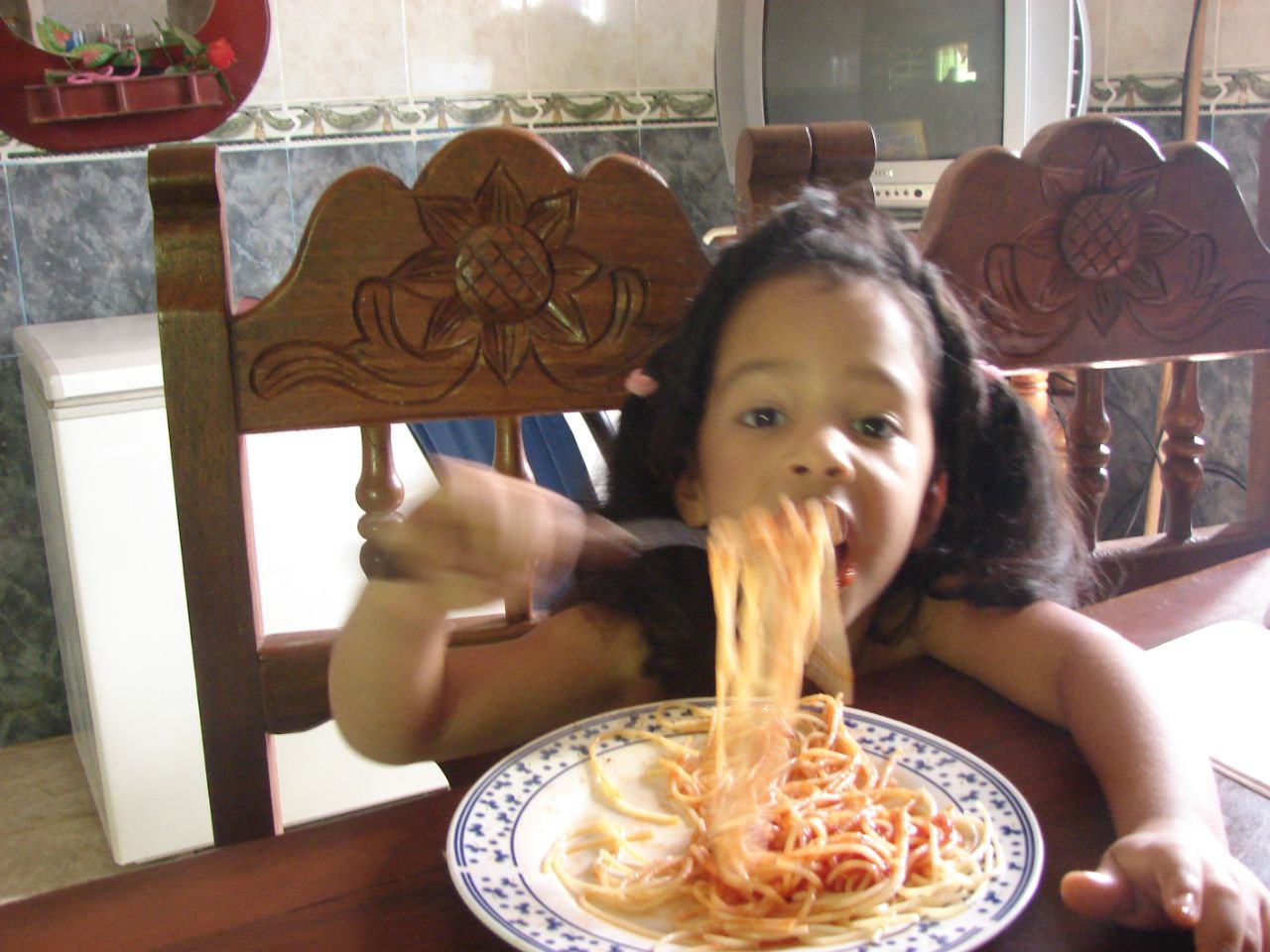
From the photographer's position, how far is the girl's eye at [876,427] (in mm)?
833

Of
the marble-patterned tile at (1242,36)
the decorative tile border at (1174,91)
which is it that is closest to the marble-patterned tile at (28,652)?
the decorative tile border at (1174,91)

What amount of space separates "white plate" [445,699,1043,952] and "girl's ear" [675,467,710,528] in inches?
10.2

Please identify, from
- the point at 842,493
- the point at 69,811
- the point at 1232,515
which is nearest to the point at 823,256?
the point at 842,493

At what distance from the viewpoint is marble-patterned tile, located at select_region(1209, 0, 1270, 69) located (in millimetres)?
2486

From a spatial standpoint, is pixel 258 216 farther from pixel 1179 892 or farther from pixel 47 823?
pixel 1179 892

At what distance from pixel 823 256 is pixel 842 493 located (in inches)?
8.5

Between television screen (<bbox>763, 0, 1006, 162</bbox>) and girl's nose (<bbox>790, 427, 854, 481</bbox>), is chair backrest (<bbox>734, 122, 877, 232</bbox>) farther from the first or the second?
television screen (<bbox>763, 0, 1006, 162</bbox>)

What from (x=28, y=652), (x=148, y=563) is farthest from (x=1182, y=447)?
(x=28, y=652)

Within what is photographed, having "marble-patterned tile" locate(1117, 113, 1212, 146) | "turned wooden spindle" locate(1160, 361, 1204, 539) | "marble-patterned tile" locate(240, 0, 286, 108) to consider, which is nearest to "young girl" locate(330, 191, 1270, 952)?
"turned wooden spindle" locate(1160, 361, 1204, 539)

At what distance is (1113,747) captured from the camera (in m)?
0.66

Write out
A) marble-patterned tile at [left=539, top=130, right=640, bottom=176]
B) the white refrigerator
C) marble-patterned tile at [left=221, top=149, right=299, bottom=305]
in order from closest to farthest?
the white refrigerator < marble-patterned tile at [left=221, top=149, right=299, bottom=305] < marble-patterned tile at [left=539, top=130, right=640, bottom=176]

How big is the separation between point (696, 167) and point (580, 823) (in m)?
2.35

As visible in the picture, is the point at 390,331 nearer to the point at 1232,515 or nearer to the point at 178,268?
the point at 178,268

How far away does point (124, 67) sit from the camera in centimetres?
223
